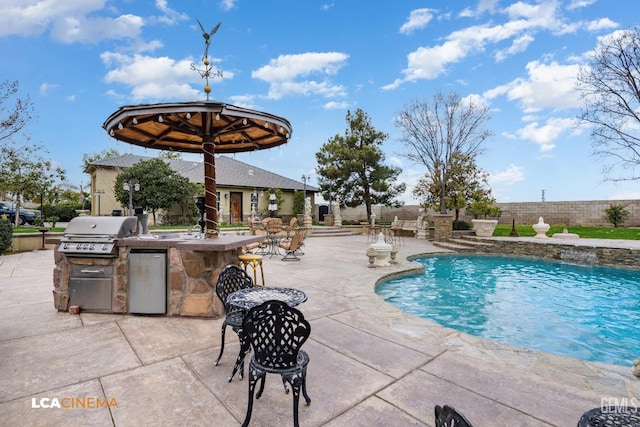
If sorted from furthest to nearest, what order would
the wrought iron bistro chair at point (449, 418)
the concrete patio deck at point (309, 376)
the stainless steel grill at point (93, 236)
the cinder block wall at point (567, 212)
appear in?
1. the cinder block wall at point (567, 212)
2. the stainless steel grill at point (93, 236)
3. the concrete patio deck at point (309, 376)
4. the wrought iron bistro chair at point (449, 418)

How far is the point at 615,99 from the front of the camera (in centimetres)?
1286

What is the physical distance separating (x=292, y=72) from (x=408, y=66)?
561 cm

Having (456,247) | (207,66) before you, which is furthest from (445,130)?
(207,66)

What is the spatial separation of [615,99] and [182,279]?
1804 cm

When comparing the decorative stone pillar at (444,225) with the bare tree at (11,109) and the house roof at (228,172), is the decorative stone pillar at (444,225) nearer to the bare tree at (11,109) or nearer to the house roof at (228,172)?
the house roof at (228,172)

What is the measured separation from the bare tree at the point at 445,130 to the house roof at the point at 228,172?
35.9 feet

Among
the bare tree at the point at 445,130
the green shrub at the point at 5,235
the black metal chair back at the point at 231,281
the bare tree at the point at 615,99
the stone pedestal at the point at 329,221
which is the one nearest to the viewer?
the black metal chair back at the point at 231,281

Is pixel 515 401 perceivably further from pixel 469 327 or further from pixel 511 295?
pixel 511 295

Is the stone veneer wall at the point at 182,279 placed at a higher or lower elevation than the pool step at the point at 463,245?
higher

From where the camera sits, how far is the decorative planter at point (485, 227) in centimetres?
1427

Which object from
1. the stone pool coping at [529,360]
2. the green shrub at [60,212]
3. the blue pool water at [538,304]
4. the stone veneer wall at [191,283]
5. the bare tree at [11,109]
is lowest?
the blue pool water at [538,304]

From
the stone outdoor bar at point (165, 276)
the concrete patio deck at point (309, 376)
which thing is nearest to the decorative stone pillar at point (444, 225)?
the concrete patio deck at point (309, 376)

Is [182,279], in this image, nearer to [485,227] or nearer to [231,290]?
[231,290]

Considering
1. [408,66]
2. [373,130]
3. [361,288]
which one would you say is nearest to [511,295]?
[361,288]
